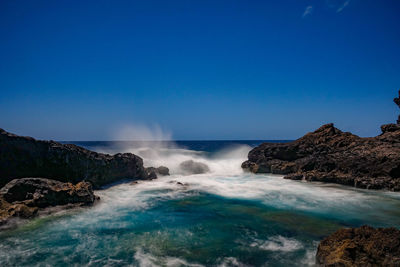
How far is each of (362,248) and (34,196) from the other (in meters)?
9.58

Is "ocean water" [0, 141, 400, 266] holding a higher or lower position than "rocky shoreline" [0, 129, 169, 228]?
lower

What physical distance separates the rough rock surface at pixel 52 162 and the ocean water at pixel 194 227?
1.38 m

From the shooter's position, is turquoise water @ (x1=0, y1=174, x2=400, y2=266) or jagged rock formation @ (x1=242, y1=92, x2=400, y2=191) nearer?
turquoise water @ (x1=0, y1=174, x2=400, y2=266)

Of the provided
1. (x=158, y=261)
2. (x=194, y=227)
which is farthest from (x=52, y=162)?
(x=158, y=261)

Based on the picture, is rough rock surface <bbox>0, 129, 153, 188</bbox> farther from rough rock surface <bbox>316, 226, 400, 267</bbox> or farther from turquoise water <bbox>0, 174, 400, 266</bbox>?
rough rock surface <bbox>316, 226, 400, 267</bbox>

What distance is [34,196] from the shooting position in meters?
8.38

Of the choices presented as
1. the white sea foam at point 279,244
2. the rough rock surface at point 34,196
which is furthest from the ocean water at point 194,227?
the rough rock surface at point 34,196

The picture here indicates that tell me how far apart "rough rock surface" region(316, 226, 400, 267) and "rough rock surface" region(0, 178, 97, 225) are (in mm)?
8342

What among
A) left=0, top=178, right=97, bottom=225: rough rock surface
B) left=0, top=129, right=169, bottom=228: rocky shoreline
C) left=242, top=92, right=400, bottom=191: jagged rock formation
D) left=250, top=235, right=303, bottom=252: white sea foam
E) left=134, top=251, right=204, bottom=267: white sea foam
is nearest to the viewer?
left=134, top=251, right=204, bottom=267: white sea foam

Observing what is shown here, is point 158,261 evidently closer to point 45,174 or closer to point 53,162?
point 45,174

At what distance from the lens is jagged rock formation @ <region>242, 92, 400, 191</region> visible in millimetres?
13766

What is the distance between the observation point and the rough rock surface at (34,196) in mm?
7566

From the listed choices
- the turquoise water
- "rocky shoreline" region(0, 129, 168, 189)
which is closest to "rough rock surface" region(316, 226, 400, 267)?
the turquoise water

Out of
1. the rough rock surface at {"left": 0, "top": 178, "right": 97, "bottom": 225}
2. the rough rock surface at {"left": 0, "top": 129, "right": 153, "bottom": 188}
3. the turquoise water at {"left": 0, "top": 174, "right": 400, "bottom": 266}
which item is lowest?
the turquoise water at {"left": 0, "top": 174, "right": 400, "bottom": 266}
